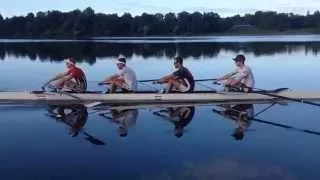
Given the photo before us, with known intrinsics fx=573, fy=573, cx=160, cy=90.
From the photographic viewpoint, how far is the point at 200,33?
509 feet

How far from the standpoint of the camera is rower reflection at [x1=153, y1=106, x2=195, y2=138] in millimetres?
16147

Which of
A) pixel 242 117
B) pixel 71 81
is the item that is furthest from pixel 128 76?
pixel 242 117

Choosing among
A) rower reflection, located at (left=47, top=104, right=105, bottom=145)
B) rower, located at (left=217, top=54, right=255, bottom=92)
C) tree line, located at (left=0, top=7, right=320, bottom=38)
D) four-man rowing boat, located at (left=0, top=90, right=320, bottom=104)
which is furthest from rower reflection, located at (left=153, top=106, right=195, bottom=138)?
tree line, located at (left=0, top=7, right=320, bottom=38)

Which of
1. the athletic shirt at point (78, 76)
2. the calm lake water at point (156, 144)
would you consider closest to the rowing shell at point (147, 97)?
the calm lake water at point (156, 144)

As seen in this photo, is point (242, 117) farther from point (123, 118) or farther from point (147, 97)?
point (123, 118)

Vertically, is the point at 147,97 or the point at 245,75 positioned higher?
the point at 245,75

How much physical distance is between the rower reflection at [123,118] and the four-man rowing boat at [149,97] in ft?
2.03

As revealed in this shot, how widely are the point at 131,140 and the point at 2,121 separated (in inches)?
194

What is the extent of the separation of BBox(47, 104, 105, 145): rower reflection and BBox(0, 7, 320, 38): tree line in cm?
11060

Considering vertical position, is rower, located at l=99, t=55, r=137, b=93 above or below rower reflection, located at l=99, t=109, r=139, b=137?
above

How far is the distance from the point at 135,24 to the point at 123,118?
124966mm

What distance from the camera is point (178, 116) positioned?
1797cm

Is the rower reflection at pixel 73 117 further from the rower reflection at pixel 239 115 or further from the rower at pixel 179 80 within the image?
the rower reflection at pixel 239 115

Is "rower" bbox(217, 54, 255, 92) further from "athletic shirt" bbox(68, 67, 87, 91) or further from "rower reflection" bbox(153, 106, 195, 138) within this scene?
"athletic shirt" bbox(68, 67, 87, 91)
